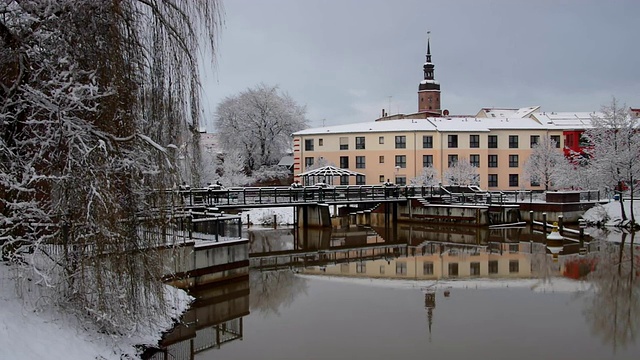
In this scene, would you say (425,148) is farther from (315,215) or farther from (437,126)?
(315,215)

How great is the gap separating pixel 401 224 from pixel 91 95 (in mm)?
31845

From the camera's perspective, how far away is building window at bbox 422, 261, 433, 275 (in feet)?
71.2

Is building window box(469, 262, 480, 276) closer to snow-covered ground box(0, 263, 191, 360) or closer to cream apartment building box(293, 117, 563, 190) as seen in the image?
snow-covered ground box(0, 263, 191, 360)

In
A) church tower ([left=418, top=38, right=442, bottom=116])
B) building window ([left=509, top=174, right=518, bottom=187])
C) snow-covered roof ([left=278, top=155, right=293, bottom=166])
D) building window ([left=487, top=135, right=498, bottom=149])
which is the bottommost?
building window ([left=509, top=174, right=518, bottom=187])

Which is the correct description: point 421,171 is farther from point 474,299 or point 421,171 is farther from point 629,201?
point 474,299

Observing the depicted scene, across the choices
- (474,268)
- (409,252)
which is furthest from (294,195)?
(474,268)

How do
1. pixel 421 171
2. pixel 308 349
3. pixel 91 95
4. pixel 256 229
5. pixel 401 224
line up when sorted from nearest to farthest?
pixel 91 95, pixel 308 349, pixel 256 229, pixel 401 224, pixel 421 171

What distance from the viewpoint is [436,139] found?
52625 millimetres

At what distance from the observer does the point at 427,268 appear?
2255 centimetres

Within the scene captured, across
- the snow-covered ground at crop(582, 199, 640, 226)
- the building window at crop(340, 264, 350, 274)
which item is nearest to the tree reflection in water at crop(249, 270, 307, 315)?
the building window at crop(340, 264, 350, 274)

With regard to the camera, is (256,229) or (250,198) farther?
(256,229)

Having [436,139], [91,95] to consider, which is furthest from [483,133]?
[91,95]

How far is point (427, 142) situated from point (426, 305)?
37.8 m

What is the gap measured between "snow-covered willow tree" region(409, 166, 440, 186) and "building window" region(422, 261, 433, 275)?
2467 centimetres
